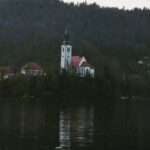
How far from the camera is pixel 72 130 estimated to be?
2105 inches

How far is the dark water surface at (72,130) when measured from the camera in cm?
4391

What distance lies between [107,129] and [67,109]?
25222 millimetres

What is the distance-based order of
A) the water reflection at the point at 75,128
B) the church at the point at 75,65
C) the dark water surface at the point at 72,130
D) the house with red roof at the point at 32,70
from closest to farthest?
the dark water surface at the point at 72,130 < the water reflection at the point at 75,128 < the house with red roof at the point at 32,70 < the church at the point at 75,65

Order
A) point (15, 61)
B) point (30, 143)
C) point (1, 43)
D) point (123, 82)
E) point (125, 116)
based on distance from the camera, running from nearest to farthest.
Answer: point (30, 143) → point (125, 116) → point (123, 82) → point (15, 61) → point (1, 43)

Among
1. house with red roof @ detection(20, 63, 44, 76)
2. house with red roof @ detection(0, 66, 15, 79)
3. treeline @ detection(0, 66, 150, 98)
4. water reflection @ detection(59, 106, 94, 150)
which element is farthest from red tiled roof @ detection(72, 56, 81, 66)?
water reflection @ detection(59, 106, 94, 150)

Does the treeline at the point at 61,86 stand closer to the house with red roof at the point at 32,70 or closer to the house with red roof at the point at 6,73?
the house with red roof at the point at 6,73

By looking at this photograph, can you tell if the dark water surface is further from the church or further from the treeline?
the church

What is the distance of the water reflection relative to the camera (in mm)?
44713

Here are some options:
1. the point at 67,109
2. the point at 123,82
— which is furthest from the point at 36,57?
the point at 67,109

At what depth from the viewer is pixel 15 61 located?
164375mm

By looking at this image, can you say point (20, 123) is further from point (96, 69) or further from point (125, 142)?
point (96, 69)

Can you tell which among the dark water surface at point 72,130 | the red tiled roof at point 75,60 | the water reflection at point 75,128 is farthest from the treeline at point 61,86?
the dark water surface at point 72,130

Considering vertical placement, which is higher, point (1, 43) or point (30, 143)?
point (1, 43)

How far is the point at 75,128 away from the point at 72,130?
6.23ft
